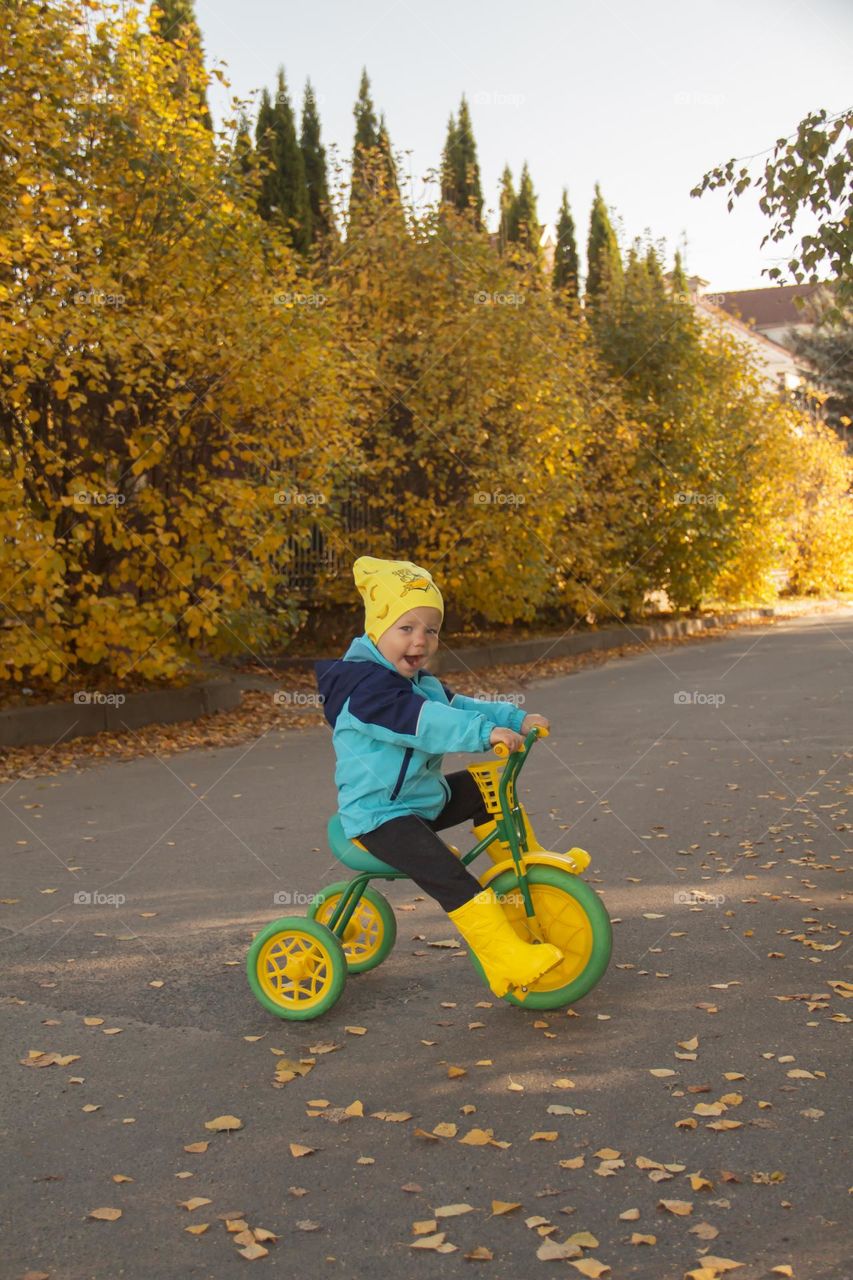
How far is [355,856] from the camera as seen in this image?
472cm

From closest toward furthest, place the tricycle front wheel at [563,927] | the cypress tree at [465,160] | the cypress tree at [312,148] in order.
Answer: the tricycle front wheel at [563,927], the cypress tree at [312,148], the cypress tree at [465,160]

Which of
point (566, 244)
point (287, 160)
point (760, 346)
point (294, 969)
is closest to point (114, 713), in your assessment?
point (294, 969)

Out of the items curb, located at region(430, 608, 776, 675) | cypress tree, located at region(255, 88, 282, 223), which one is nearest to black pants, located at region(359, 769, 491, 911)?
curb, located at region(430, 608, 776, 675)

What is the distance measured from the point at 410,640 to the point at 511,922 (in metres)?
1.02

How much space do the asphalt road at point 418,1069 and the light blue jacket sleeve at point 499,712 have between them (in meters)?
1.00

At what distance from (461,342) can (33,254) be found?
719 centimetres

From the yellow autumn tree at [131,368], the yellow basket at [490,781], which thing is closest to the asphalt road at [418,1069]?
the yellow basket at [490,781]

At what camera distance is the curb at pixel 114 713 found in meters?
10.5

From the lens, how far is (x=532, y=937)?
4.68 m

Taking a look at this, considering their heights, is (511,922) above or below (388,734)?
below

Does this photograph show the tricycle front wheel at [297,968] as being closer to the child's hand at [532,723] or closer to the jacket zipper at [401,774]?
the jacket zipper at [401,774]

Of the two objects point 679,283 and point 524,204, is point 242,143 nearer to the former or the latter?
point 679,283

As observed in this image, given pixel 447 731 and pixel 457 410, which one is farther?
pixel 457 410

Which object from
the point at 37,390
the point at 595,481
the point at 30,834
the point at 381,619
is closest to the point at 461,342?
the point at 595,481
